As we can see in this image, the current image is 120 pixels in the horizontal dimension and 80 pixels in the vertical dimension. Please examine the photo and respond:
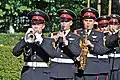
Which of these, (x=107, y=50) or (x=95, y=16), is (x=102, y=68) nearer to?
(x=107, y=50)

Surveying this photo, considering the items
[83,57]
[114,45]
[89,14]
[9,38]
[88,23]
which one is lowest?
[9,38]

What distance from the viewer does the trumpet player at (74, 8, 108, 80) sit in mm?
7172

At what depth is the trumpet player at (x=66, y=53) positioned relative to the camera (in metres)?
6.69

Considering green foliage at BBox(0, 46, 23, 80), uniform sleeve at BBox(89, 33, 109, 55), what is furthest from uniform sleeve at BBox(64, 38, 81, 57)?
green foliage at BBox(0, 46, 23, 80)

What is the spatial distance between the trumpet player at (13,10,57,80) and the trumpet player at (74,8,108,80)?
930 mm

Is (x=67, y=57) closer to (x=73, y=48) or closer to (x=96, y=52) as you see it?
(x=73, y=48)

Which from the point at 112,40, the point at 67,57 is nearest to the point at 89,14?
the point at 112,40

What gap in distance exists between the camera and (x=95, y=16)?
24.2 ft

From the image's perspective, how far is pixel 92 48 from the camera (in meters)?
7.12

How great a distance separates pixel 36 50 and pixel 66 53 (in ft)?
2.11

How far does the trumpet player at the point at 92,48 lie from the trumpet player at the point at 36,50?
930 millimetres

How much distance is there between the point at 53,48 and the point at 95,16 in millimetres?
1295

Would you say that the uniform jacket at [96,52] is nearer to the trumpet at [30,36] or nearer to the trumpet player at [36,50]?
the trumpet player at [36,50]

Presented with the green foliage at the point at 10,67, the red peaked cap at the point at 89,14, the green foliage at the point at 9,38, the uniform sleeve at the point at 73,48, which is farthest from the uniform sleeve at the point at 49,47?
the green foliage at the point at 9,38
